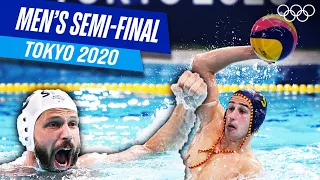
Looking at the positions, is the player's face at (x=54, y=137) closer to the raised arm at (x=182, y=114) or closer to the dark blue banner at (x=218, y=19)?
the raised arm at (x=182, y=114)

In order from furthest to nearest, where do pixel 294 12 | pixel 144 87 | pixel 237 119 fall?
1. pixel 144 87
2. pixel 294 12
3. pixel 237 119

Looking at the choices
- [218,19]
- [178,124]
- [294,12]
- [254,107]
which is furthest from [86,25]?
[254,107]

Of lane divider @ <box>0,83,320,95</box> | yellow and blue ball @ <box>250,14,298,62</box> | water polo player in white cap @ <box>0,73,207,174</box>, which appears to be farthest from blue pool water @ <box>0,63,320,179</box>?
yellow and blue ball @ <box>250,14,298,62</box>

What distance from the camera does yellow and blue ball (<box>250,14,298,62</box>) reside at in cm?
295

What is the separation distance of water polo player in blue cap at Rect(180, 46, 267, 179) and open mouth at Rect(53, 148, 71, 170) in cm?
53

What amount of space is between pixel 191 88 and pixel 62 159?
69 centimetres

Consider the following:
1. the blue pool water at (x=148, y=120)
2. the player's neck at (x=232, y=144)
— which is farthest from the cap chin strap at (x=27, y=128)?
the player's neck at (x=232, y=144)

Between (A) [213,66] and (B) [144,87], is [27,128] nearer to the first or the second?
(A) [213,66]

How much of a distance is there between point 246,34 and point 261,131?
78 centimetres

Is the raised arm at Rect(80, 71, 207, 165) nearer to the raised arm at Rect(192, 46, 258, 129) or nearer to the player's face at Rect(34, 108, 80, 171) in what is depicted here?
the raised arm at Rect(192, 46, 258, 129)

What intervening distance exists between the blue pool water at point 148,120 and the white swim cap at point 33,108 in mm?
554

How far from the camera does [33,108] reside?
2.93 metres

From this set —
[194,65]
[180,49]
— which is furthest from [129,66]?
[194,65]

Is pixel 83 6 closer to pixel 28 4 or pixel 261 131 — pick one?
pixel 28 4
